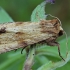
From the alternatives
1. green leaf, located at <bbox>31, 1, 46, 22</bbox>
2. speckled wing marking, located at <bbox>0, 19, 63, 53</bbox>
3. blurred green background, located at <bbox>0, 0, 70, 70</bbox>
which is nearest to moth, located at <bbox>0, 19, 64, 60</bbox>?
speckled wing marking, located at <bbox>0, 19, 63, 53</bbox>

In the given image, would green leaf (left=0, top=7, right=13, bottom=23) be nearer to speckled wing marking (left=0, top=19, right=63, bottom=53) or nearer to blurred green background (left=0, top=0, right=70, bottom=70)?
speckled wing marking (left=0, top=19, right=63, bottom=53)

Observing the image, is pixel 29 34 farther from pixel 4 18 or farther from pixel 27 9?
pixel 27 9

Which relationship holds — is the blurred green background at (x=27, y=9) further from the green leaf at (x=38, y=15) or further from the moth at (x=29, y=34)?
the moth at (x=29, y=34)

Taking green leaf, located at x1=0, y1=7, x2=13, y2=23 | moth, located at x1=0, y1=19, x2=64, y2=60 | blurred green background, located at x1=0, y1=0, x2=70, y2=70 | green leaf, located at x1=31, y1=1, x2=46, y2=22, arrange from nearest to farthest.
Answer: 1. moth, located at x1=0, y1=19, x2=64, y2=60
2. green leaf, located at x1=31, y1=1, x2=46, y2=22
3. green leaf, located at x1=0, y1=7, x2=13, y2=23
4. blurred green background, located at x1=0, y1=0, x2=70, y2=70

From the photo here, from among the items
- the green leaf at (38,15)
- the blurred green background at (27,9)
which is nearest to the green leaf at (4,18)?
the green leaf at (38,15)

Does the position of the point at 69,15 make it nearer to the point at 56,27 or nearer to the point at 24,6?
the point at 24,6

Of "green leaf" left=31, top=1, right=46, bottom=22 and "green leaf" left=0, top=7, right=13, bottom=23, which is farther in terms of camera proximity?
"green leaf" left=0, top=7, right=13, bottom=23

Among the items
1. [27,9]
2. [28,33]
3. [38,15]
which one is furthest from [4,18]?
[27,9]
